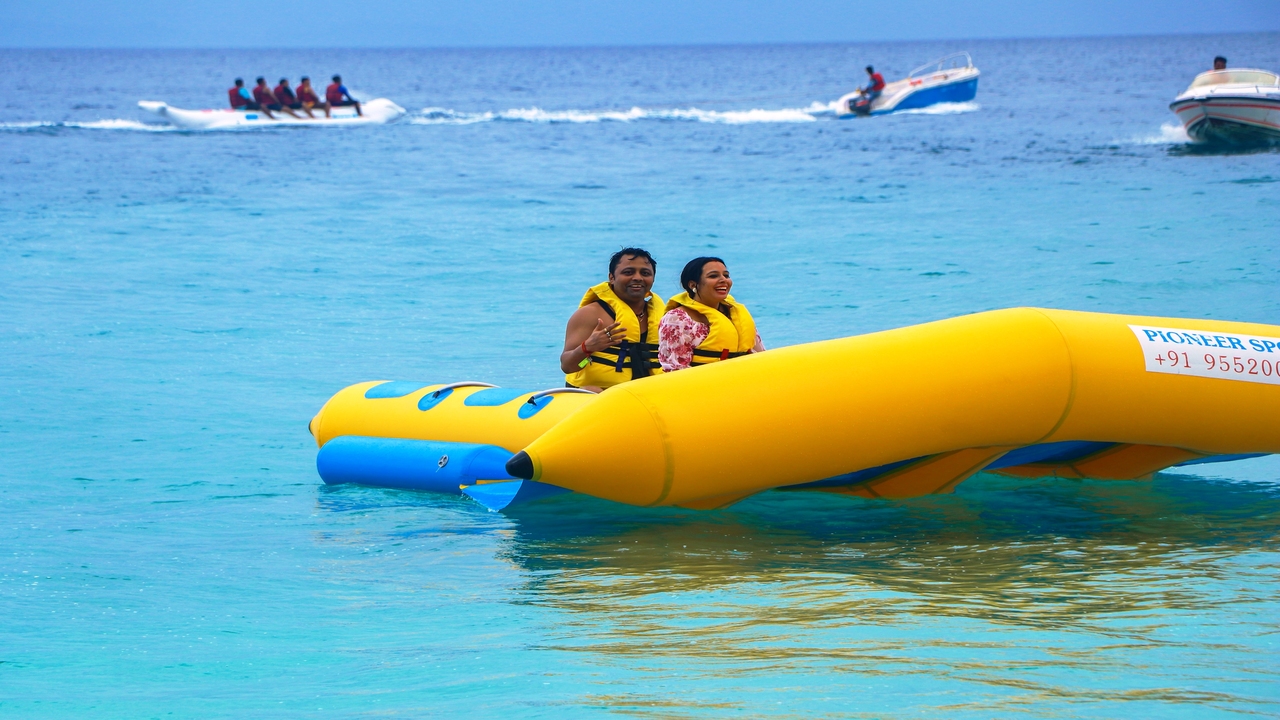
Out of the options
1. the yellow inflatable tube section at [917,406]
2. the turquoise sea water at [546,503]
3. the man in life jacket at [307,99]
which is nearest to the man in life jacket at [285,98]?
the man in life jacket at [307,99]

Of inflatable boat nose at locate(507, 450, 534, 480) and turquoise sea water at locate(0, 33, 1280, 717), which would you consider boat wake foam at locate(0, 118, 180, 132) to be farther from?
inflatable boat nose at locate(507, 450, 534, 480)

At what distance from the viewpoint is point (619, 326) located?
15.4 feet

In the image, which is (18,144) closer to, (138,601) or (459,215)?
(459,215)

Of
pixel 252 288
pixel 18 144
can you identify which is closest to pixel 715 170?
pixel 252 288

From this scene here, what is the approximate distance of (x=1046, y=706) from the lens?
260cm

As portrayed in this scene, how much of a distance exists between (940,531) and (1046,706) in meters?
1.60

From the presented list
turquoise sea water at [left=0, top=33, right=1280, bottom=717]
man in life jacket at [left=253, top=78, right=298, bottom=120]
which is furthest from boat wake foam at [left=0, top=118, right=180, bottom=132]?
turquoise sea water at [left=0, top=33, right=1280, bottom=717]

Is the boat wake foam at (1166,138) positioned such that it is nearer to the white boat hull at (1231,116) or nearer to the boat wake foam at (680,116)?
the white boat hull at (1231,116)

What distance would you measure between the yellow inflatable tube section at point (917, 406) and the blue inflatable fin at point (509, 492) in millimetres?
232

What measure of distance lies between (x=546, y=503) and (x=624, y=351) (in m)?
0.65

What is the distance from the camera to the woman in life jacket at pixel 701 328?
4473 mm

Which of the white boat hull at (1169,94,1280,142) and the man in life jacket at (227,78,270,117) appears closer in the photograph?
the white boat hull at (1169,94,1280,142)

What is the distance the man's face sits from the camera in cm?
473

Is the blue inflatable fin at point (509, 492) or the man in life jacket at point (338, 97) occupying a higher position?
the man in life jacket at point (338, 97)
